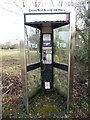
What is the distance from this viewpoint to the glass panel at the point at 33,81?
169 inches

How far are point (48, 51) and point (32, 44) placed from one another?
0.50 m

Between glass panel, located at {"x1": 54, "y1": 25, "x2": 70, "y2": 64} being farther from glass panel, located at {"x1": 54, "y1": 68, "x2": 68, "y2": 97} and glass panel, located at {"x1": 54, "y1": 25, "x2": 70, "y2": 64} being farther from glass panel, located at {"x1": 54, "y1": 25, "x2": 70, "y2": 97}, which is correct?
glass panel, located at {"x1": 54, "y1": 68, "x2": 68, "y2": 97}

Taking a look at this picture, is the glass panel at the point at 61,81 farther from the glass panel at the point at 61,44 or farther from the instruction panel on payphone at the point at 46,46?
the instruction panel on payphone at the point at 46,46

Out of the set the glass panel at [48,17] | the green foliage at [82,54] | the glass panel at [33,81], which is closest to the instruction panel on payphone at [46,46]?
the glass panel at [33,81]

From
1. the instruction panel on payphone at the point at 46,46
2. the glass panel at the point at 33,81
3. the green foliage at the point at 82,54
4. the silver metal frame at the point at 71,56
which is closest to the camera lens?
the silver metal frame at the point at 71,56

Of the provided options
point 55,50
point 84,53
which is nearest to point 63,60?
point 55,50

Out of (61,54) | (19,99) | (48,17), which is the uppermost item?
(48,17)

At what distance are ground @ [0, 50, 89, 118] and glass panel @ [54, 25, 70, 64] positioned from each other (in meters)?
0.90

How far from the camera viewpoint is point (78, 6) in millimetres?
5230

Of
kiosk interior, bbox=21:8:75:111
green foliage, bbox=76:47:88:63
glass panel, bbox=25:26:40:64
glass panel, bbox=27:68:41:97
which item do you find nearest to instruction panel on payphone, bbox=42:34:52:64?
kiosk interior, bbox=21:8:75:111

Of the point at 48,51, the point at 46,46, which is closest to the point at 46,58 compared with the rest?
the point at 48,51

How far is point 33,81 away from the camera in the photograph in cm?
457

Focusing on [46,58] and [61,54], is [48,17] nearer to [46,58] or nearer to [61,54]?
[61,54]

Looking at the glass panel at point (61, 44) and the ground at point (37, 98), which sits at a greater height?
the glass panel at point (61, 44)
